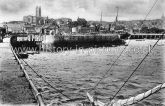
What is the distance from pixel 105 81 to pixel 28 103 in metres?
13.0

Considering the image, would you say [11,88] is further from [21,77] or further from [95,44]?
[95,44]

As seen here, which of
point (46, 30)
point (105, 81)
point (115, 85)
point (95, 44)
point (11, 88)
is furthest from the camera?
point (46, 30)

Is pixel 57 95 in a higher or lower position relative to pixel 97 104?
lower

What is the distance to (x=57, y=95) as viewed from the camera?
14797 mm

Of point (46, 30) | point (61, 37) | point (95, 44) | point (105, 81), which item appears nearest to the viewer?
point (105, 81)

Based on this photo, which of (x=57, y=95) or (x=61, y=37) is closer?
(x=57, y=95)

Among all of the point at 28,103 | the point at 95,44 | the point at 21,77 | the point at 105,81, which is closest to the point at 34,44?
the point at 95,44

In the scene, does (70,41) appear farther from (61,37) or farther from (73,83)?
(73,83)

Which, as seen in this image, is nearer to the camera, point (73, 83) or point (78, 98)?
point (78, 98)

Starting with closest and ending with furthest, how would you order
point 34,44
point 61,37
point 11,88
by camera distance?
point 11,88 < point 34,44 < point 61,37

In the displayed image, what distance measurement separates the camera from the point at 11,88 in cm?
1154

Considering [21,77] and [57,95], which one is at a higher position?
[21,77]

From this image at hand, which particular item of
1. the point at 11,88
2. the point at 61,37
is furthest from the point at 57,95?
the point at 61,37

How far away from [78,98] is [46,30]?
98.1 metres
